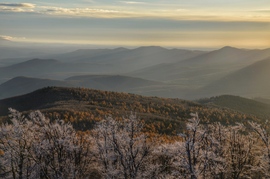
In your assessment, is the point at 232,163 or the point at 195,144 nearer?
the point at 195,144

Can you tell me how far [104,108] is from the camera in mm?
52531

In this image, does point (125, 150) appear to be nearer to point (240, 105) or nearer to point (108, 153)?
point (108, 153)

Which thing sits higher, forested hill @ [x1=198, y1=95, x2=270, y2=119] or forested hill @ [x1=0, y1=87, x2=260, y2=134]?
forested hill @ [x1=0, y1=87, x2=260, y2=134]

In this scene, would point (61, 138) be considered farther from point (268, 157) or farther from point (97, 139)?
point (268, 157)

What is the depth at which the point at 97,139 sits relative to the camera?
20.5 metres

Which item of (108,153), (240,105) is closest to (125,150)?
(108,153)

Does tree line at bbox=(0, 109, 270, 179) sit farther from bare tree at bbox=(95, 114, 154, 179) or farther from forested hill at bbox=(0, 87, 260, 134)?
forested hill at bbox=(0, 87, 260, 134)

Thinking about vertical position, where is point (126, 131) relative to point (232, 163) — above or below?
above

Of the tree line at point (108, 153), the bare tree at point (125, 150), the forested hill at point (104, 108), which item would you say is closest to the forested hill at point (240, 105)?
the forested hill at point (104, 108)

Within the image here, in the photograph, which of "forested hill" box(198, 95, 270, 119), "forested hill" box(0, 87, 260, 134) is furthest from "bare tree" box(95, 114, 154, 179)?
"forested hill" box(198, 95, 270, 119)

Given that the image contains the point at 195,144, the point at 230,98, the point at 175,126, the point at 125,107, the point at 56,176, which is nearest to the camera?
the point at 195,144

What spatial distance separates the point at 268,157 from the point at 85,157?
11225 millimetres

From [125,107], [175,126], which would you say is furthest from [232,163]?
[125,107]

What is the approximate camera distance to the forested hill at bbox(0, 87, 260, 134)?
4406 centimetres
